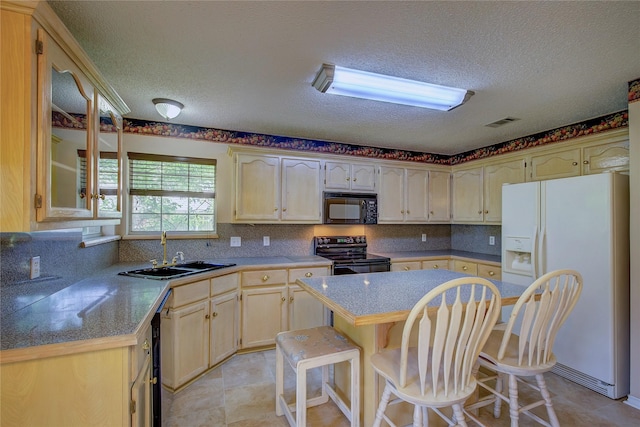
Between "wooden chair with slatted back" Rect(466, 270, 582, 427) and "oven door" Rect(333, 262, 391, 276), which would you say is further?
"oven door" Rect(333, 262, 391, 276)

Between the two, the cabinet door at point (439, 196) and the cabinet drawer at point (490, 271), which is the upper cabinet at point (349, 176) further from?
the cabinet drawer at point (490, 271)

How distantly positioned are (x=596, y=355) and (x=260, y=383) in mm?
2588

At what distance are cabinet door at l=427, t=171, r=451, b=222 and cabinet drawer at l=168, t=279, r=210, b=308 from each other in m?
3.00

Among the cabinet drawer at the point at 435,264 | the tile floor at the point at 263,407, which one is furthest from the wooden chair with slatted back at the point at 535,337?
the cabinet drawer at the point at 435,264

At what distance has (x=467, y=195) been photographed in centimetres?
402

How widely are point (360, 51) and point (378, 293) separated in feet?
4.61

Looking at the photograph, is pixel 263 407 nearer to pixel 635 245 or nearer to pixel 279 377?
pixel 279 377

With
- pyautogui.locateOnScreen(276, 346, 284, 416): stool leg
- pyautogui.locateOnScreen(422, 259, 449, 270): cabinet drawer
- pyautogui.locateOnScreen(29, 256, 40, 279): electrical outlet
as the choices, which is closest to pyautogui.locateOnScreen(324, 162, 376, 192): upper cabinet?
pyautogui.locateOnScreen(422, 259, 449, 270): cabinet drawer

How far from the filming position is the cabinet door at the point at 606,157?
2.60 meters

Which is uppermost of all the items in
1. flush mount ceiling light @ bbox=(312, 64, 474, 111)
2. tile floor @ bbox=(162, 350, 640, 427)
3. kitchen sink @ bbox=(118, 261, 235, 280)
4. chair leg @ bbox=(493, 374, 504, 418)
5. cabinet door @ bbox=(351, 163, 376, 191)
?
flush mount ceiling light @ bbox=(312, 64, 474, 111)

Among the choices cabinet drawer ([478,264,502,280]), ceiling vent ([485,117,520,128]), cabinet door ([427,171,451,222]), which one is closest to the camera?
ceiling vent ([485,117,520,128])

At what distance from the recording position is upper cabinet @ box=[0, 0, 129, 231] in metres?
1.08

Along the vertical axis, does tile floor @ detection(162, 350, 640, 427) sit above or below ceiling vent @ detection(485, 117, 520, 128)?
below

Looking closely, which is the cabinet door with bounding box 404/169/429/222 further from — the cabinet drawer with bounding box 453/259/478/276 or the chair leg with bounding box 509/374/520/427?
the chair leg with bounding box 509/374/520/427
